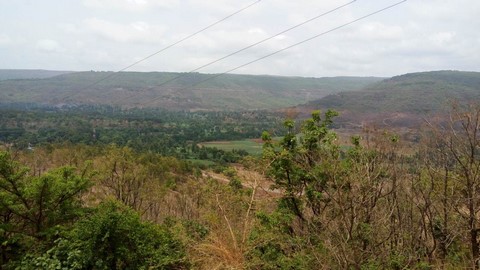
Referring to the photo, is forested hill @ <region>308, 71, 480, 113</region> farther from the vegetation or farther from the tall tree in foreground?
the tall tree in foreground

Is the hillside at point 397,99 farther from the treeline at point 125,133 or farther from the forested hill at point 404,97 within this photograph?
the treeline at point 125,133

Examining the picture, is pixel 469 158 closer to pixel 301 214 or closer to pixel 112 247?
pixel 301 214

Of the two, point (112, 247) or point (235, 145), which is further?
point (235, 145)

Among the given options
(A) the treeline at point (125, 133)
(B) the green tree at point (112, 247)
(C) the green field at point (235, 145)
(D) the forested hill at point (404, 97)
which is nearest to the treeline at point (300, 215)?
(B) the green tree at point (112, 247)

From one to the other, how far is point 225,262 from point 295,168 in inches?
173

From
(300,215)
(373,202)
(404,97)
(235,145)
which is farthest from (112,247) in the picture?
(404,97)

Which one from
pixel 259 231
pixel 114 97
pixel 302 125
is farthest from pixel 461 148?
pixel 114 97

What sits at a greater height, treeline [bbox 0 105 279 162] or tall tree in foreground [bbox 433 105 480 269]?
tall tree in foreground [bbox 433 105 480 269]

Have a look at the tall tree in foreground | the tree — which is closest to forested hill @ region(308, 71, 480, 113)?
the tall tree in foreground

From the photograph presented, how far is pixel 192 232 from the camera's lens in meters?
12.6

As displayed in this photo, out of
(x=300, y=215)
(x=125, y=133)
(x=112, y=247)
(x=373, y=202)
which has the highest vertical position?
(x=373, y=202)

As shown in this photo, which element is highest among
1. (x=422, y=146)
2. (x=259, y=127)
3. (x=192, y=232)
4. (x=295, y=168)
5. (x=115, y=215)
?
(x=422, y=146)

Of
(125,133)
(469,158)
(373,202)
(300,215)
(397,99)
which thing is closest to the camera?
(469,158)

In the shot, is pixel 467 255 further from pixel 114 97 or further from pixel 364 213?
pixel 114 97
